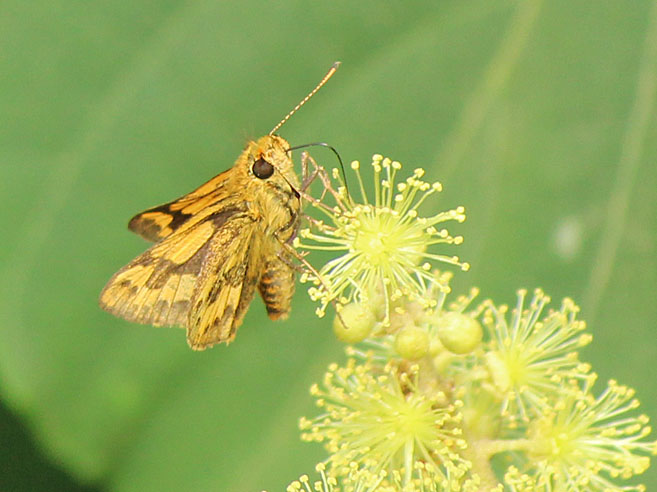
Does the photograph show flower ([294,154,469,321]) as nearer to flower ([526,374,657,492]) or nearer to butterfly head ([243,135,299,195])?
butterfly head ([243,135,299,195])

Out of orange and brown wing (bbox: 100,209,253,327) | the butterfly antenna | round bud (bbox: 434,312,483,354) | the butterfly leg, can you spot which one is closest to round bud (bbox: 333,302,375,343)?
the butterfly leg

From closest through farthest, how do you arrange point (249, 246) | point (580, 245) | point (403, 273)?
1. point (403, 273)
2. point (249, 246)
3. point (580, 245)

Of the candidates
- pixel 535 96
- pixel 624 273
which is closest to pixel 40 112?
pixel 535 96

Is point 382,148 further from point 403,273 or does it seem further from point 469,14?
point 403,273

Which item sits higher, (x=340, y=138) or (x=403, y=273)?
(x=340, y=138)

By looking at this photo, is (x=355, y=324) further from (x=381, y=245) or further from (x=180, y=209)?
(x=180, y=209)

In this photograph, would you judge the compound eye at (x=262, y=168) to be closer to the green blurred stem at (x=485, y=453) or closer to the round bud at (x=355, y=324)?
the round bud at (x=355, y=324)
